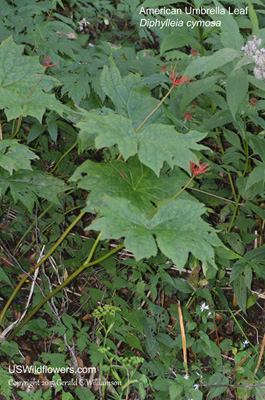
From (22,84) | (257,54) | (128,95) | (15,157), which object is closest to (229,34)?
(257,54)

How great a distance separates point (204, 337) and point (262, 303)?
24.3 inches

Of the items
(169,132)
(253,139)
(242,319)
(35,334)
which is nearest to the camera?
(169,132)

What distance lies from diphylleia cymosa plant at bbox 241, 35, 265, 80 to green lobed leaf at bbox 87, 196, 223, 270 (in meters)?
0.65

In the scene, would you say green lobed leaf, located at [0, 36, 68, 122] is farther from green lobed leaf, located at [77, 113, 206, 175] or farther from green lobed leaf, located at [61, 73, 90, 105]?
green lobed leaf, located at [61, 73, 90, 105]

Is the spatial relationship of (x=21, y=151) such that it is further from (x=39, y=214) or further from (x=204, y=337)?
(x=204, y=337)

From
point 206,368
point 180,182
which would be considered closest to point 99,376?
point 206,368

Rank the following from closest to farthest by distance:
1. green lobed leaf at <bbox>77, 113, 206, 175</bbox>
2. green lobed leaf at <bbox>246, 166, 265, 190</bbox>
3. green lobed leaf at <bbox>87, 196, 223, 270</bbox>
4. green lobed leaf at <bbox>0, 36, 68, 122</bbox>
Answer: green lobed leaf at <bbox>87, 196, 223, 270</bbox>, green lobed leaf at <bbox>77, 113, 206, 175</bbox>, green lobed leaf at <bbox>0, 36, 68, 122</bbox>, green lobed leaf at <bbox>246, 166, 265, 190</bbox>

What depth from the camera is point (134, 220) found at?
1.61 metres

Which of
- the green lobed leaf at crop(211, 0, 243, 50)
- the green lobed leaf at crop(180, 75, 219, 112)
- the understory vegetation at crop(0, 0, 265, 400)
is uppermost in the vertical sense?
the green lobed leaf at crop(211, 0, 243, 50)

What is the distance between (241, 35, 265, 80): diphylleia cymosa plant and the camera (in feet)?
6.04

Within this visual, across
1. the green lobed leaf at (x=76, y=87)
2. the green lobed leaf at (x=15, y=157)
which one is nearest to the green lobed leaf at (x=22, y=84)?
the green lobed leaf at (x=15, y=157)

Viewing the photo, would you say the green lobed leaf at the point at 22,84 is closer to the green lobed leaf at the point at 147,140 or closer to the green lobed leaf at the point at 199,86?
the green lobed leaf at the point at 147,140

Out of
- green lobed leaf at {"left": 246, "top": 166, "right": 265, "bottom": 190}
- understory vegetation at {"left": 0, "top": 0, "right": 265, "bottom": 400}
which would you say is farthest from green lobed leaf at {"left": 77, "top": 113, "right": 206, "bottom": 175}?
green lobed leaf at {"left": 246, "top": 166, "right": 265, "bottom": 190}

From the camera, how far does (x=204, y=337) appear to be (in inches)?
95.0
